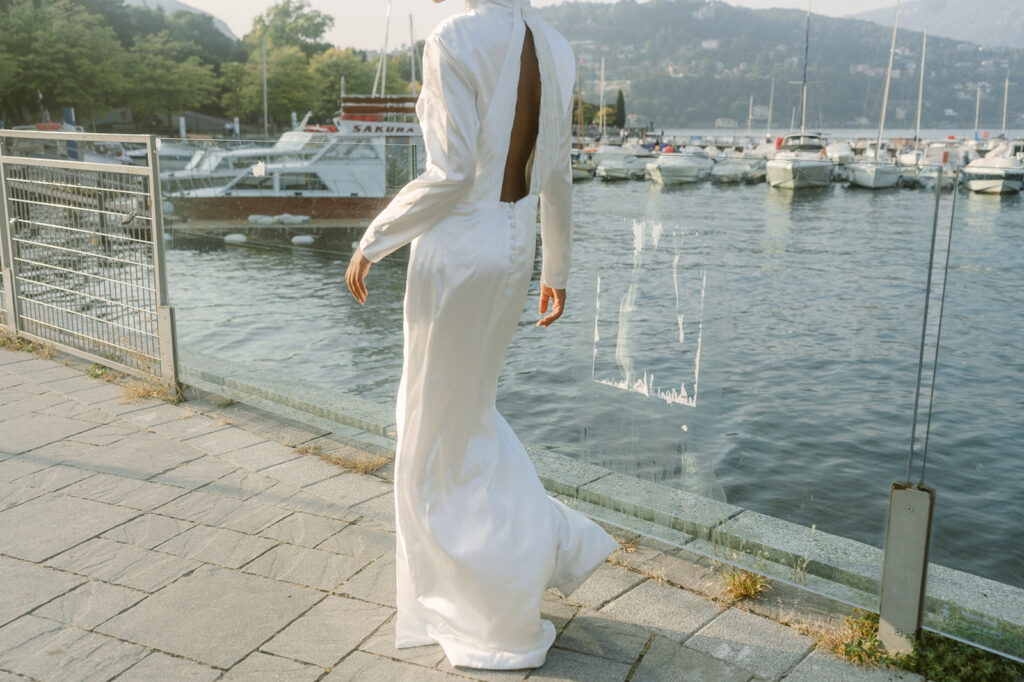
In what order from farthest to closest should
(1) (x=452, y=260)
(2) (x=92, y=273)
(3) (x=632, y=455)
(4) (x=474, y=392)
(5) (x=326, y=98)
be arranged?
(5) (x=326, y=98) < (2) (x=92, y=273) < (3) (x=632, y=455) < (4) (x=474, y=392) < (1) (x=452, y=260)

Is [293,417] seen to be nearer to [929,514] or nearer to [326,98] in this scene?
[929,514]

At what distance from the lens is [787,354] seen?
383 centimetres

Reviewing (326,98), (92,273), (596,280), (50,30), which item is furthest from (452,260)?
(326,98)

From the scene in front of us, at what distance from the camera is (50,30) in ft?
173

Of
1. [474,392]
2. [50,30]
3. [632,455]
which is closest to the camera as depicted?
[474,392]

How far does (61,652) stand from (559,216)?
218 centimetres

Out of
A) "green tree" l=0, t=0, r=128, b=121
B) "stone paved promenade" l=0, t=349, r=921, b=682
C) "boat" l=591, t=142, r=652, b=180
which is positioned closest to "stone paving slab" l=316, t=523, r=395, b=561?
"stone paved promenade" l=0, t=349, r=921, b=682

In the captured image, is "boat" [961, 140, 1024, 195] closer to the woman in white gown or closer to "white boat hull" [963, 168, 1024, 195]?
"white boat hull" [963, 168, 1024, 195]

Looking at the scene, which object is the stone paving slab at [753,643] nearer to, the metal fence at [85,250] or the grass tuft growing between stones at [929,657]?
the grass tuft growing between stones at [929,657]

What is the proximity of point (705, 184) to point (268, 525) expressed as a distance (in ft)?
7.86

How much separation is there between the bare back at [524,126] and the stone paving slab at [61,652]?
1929 mm

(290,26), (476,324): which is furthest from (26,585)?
(290,26)

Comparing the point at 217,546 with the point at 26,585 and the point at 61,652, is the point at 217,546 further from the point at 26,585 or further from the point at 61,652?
the point at 61,652

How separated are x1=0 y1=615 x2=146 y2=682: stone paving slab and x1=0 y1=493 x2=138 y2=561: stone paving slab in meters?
0.62
